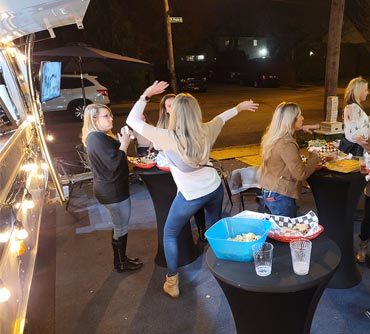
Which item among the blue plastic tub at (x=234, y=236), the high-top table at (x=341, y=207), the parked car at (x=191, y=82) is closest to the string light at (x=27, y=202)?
the blue plastic tub at (x=234, y=236)

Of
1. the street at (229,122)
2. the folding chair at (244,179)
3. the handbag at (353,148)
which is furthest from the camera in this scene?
the street at (229,122)

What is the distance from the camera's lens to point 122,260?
395 centimetres

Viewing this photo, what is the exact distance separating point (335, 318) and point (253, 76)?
954 inches

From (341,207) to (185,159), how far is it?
1429mm

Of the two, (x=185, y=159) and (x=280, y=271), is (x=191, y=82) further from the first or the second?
(x=280, y=271)

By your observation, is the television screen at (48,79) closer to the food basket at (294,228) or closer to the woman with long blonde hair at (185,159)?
the woman with long blonde hair at (185,159)

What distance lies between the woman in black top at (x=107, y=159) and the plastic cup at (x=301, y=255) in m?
1.86

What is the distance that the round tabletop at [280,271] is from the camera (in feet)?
6.25

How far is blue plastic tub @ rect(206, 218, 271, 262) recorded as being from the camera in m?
2.09

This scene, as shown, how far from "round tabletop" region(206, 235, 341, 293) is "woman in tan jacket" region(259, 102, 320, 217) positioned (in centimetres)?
101

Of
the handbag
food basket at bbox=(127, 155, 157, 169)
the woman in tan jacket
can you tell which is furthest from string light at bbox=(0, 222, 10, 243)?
the handbag

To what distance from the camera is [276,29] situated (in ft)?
94.4

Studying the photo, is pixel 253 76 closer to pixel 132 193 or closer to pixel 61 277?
pixel 132 193

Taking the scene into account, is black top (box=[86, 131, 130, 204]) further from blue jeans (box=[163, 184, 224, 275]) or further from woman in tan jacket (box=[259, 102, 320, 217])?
woman in tan jacket (box=[259, 102, 320, 217])
